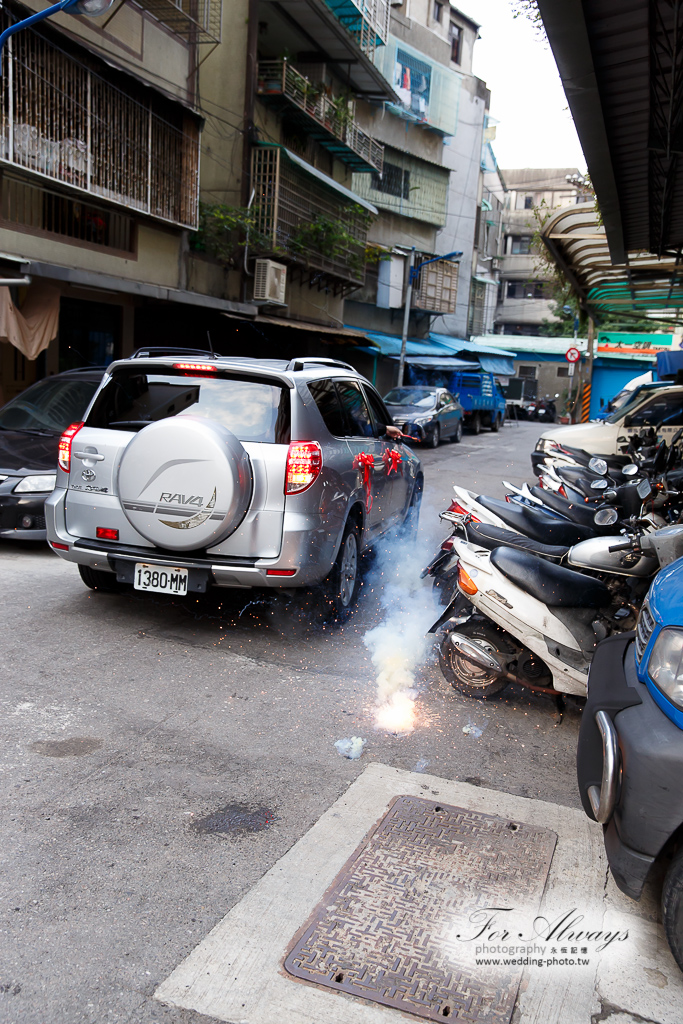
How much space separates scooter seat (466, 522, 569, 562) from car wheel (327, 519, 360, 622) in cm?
113

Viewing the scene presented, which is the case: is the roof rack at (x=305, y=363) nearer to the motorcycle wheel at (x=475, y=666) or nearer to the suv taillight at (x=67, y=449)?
the suv taillight at (x=67, y=449)

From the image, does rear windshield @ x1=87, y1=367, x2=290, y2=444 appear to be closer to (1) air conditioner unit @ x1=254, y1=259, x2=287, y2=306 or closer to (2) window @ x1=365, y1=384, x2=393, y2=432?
(2) window @ x1=365, y1=384, x2=393, y2=432

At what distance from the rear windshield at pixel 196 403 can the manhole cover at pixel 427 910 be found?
261 cm

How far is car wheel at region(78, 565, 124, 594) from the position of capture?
6.00 metres

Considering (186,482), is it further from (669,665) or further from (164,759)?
(669,665)

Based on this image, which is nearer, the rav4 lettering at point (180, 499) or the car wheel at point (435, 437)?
the rav4 lettering at point (180, 499)

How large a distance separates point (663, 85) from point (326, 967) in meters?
7.01

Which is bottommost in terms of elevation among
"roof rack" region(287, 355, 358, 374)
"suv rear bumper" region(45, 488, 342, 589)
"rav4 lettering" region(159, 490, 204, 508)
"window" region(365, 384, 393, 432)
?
"suv rear bumper" region(45, 488, 342, 589)

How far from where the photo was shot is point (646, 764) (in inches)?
97.0

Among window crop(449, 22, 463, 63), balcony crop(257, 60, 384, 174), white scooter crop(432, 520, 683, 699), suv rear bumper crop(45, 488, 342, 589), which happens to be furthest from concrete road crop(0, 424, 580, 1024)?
window crop(449, 22, 463, 63)

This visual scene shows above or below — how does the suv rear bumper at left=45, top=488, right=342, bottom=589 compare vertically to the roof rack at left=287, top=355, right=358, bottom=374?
below

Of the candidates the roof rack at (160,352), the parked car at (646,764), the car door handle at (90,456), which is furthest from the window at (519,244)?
the parked car at (646,764)

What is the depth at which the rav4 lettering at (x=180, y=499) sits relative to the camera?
4855 mm

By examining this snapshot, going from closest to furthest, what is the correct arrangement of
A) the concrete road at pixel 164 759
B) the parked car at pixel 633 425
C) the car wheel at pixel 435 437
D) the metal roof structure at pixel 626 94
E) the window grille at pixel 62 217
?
the concrete road at pixel 164 759 < the metal roof structure at pixel 626 94 < the window grille at pixel 62 217 < the parked car at pixel 633 425 < the car wheel at pixel 435 437
